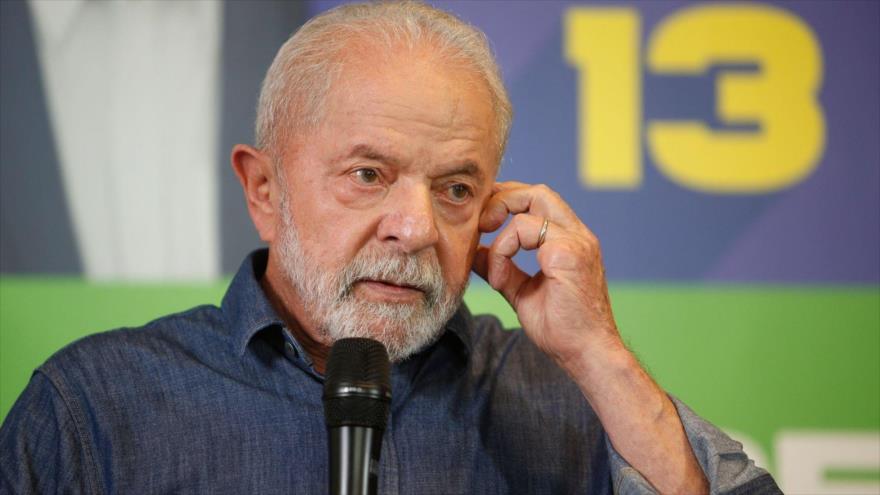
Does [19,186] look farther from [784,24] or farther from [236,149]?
[784,24]

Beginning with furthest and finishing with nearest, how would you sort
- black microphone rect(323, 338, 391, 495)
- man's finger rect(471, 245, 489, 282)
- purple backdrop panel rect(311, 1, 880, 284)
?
purple backdrop panel rect(311, 1, 880, 284)
man's finger rect(471, 245, 489, 282)
black microphone rect(323, 338, 391, 495)

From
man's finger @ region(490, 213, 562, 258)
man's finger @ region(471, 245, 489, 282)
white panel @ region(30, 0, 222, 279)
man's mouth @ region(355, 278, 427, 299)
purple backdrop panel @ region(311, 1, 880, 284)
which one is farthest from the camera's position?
purple backdrop panel @ region(311, 1, 880, 284)

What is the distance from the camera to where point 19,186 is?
266 centimetres

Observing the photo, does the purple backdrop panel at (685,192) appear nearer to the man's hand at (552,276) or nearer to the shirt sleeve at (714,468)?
the man's hand at (552,276)

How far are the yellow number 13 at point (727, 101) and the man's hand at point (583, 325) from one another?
0.80 metres

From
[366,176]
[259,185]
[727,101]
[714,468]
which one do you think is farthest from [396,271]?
[727,101]

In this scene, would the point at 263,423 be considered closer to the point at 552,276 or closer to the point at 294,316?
the point at 294,316

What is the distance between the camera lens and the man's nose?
184cm

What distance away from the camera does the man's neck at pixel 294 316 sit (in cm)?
208

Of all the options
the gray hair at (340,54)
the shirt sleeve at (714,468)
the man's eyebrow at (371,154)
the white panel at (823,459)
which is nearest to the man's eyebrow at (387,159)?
the man's eyebrow at (371,154)

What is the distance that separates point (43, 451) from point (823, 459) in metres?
1.90

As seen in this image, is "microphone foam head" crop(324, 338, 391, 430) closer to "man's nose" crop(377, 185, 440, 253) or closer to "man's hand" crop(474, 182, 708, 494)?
"man's nose" crop(377, 185, 440, 253)

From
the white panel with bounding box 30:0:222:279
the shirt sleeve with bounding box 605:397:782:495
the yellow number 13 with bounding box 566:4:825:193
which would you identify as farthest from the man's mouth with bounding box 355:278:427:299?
the yellow number 13 with bounding box 566:4:825:193

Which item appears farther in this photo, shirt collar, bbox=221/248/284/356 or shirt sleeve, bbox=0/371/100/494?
shirt collar, bbox=221/248/284/356
